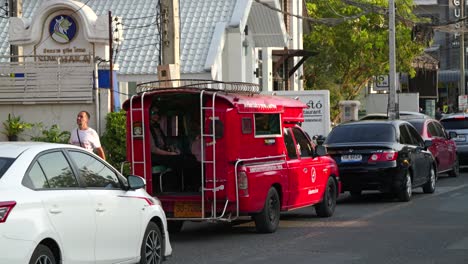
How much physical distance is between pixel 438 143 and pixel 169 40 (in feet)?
27.5

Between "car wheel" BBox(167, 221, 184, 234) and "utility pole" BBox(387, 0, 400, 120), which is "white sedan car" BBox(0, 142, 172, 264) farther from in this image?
"utility pole" BBox(387, 0, 400, 120)

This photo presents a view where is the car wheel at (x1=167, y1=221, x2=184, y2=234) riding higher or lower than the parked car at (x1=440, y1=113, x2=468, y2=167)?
lower

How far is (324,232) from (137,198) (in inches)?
200

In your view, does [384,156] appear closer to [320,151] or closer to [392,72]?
[320,151]

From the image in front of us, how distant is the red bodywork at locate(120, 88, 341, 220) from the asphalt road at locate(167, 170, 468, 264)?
54 cm

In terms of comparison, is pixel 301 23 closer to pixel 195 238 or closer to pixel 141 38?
pixel 141 38

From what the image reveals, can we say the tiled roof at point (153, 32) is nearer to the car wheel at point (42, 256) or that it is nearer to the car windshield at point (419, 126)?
the car windshield at point (419, 126)

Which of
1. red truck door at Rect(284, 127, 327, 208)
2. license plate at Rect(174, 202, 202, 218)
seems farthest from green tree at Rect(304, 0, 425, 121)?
license plate at Rect(174, 202, 202, 218)

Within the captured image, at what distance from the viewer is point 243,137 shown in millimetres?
13938

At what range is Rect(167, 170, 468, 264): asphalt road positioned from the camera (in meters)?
11.9

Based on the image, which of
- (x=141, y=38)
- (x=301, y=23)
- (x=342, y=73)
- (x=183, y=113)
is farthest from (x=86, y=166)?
(x=342, y=73)

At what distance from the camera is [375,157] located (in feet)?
61.7

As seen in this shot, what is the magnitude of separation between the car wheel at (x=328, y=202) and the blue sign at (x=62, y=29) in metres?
12.3

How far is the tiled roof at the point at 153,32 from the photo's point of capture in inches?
1264
